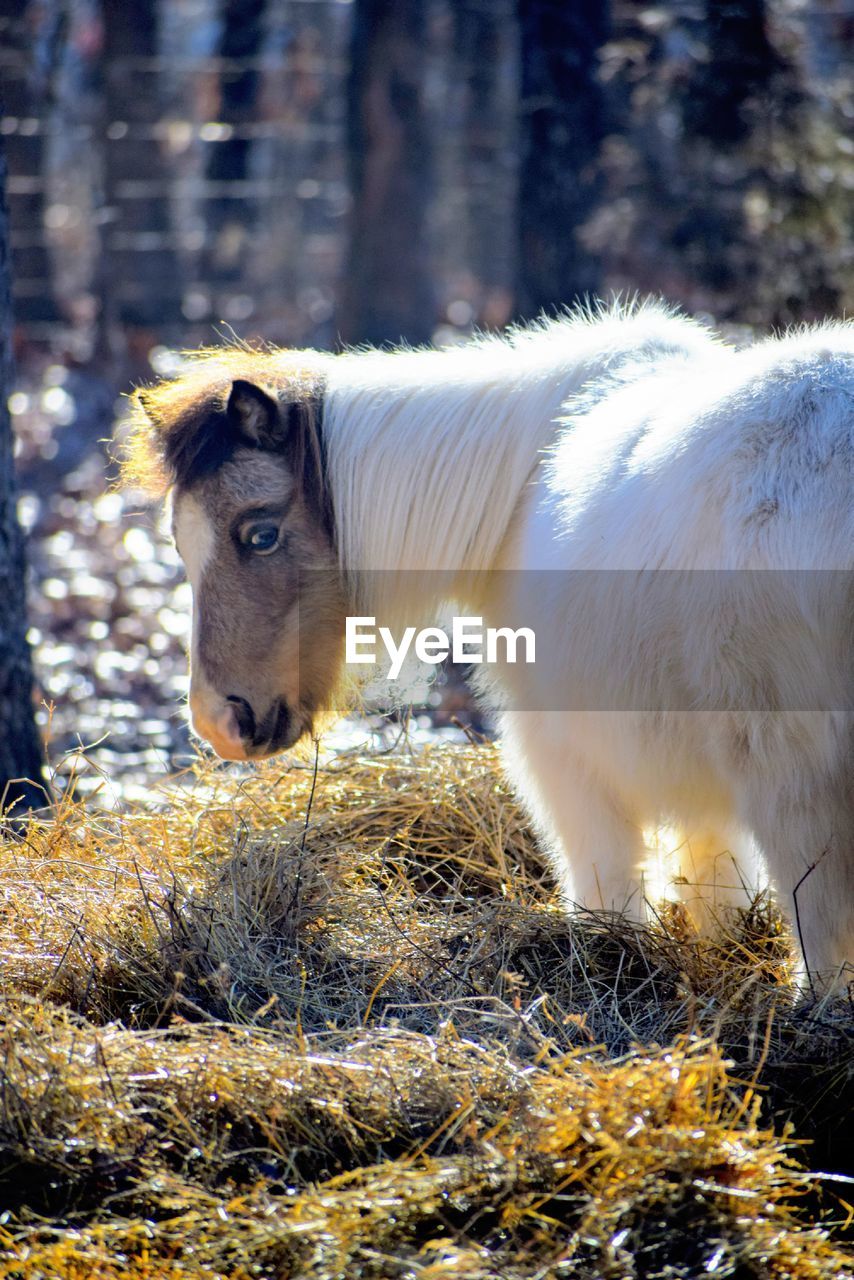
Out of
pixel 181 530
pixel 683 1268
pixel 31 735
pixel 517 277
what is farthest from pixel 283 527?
pixel 517 277

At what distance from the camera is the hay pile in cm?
190

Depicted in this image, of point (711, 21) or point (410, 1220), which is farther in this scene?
point (711, 21)

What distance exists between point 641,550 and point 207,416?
1.14 meters

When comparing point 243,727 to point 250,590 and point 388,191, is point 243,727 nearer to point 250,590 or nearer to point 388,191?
point 250,590

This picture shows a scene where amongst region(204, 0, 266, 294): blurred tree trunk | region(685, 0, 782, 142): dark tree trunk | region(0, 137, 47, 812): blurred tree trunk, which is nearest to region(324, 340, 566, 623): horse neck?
region(0, 137, 47, 812): blurred tree trunk

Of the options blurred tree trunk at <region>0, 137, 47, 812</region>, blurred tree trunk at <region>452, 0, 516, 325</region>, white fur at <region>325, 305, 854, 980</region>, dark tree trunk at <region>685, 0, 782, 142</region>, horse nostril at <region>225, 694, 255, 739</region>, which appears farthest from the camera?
blurred tree trunk at <region>452, 0, 516, 325</region>

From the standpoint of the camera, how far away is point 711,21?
632 cm

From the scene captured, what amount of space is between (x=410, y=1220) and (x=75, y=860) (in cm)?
152

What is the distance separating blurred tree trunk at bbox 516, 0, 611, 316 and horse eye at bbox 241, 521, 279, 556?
448 cm

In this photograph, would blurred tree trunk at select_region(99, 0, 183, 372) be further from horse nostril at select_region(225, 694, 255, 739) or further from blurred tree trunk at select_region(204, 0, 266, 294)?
horse nostril at select_region(225, 694, 255, 739)

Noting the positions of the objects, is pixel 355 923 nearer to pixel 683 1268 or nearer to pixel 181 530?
pixel 181 530

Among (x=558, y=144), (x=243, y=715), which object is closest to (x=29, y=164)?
(x=558, y=144)

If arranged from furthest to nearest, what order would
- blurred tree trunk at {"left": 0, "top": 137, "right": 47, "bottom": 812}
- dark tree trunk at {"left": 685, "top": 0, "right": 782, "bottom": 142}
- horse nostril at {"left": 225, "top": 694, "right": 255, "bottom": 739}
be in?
dark tree trunk at {"left": 685, "top": 0, "right": 782, "bottom": 142}, blurred tree trunk at {"left": 0, "top": 137, "right": 47, "bottom": 812}, horse nostril at {"left": 225, "top": 694, "right": 255, "bottom": 739}

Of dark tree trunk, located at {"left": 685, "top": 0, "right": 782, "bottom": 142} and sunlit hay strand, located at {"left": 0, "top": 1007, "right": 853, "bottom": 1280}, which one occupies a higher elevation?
dark tree trunk, located at {"left": 685, "top": 0, "right": 782, "bottom": 142}
